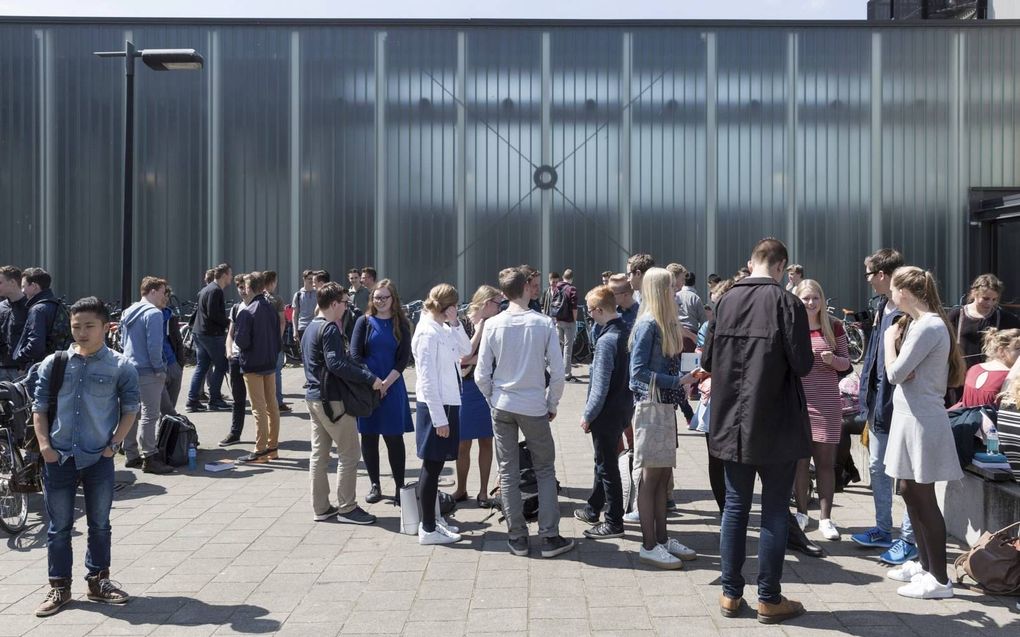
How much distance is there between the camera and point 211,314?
440 inches

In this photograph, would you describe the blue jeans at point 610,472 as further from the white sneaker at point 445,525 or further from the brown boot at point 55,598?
the brown boot at point 55,598

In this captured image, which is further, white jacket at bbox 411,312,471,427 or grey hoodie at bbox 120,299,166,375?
grey hoodie at bbox 120,299,166,375

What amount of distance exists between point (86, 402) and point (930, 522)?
187 inches

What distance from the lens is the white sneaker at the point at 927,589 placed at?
5.08 meters

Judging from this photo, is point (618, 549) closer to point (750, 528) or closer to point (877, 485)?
point (750, 528)

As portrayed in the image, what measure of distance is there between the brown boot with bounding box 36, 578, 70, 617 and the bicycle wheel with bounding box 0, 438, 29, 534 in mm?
1809

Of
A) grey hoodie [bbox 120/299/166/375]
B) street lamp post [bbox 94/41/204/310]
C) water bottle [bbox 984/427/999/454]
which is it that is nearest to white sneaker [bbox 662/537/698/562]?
water bottle [bbox 984/427/999/454]

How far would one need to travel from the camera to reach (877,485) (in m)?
6.05

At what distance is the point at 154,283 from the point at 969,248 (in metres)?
17.1

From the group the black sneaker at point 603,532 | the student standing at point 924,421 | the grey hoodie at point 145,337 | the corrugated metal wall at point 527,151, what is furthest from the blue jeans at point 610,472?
the corrugated metal wall at point 527,151

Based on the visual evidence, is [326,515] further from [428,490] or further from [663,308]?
[663,308]

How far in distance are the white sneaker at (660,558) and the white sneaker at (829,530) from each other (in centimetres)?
122

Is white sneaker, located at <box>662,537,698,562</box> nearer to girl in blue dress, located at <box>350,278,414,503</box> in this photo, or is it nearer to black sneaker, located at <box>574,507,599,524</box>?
black sneaker, located at <box>574,507,599,524</box>

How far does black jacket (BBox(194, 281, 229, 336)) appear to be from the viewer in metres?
11.2
